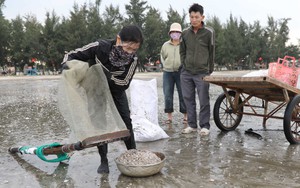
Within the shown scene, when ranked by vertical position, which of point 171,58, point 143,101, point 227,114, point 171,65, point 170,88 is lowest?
point 227,114

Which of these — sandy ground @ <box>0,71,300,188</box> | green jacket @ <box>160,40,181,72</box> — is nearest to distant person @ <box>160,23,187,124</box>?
green jacket @ <box>160,40,181,72</box>

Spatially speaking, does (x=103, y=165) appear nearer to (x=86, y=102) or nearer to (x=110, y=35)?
(x=86, y=102)

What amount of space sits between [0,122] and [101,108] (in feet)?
13.1

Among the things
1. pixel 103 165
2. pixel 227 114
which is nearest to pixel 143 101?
pixel 227 114

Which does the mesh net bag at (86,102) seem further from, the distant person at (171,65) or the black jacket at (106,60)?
the distant person at (171,65)

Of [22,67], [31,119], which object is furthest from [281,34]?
[31,119]

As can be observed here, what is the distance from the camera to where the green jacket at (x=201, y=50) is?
5.15m

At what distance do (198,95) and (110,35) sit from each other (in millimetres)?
34667

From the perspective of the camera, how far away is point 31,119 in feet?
22.3

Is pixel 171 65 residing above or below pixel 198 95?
above

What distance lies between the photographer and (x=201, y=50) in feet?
17.0

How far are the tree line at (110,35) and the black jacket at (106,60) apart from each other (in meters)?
33.5

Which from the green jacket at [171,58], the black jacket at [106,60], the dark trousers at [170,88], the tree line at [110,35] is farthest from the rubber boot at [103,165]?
the tree line at [110,35]

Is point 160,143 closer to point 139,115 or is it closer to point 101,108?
point 139,115
